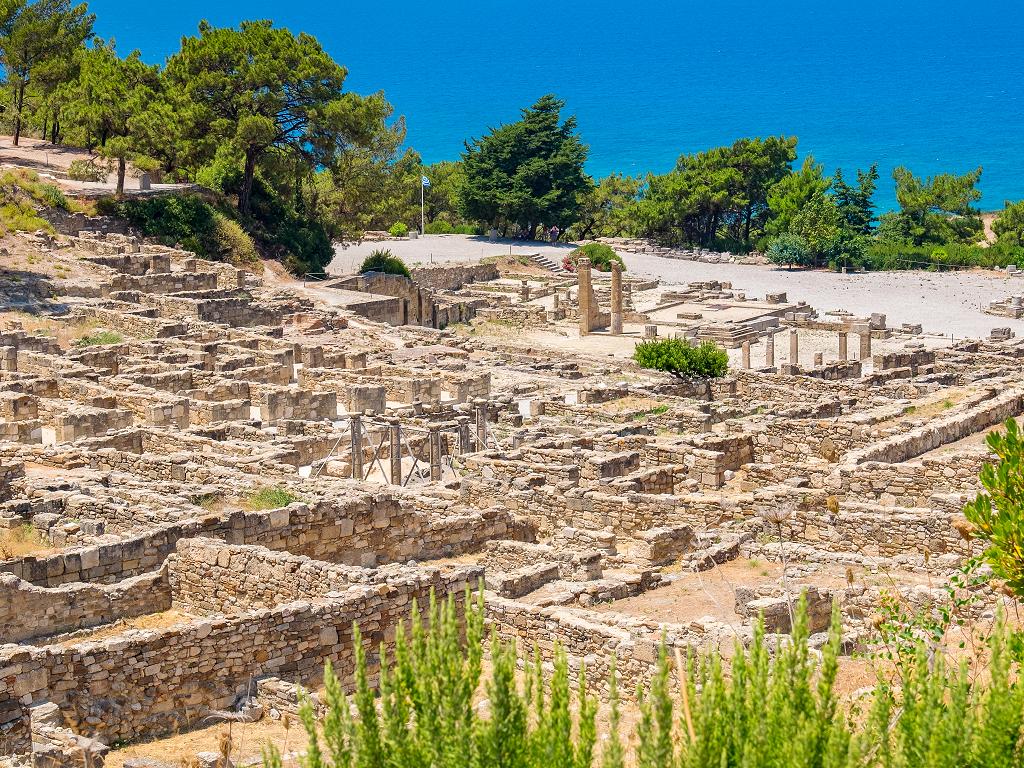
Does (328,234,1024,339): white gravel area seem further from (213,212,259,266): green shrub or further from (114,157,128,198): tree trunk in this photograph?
(114,157,128,198): tree trunk

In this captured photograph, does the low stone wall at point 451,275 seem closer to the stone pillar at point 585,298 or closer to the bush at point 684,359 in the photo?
the stone pillar at point 585,298

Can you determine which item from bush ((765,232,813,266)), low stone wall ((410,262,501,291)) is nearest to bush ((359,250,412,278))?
low stone wall ((410,262,501,291))

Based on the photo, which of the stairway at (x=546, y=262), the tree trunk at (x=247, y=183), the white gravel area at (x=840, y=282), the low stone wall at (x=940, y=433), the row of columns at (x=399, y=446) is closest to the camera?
the low stone wall at (x=940, y=433)

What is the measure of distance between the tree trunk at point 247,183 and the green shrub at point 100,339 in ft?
64.9

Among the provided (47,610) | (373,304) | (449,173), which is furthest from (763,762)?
(449,173)

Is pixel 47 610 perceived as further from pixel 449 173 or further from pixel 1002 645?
pixel 449 173

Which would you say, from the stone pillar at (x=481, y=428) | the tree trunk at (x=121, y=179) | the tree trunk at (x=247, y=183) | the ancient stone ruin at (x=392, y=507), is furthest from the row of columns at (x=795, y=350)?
the tree trunk at (x=121, y=179)

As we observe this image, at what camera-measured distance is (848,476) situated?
2291cm

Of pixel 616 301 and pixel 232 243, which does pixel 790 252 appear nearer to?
pixel 616 301

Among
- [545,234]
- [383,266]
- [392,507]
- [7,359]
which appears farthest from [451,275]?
[392,507]

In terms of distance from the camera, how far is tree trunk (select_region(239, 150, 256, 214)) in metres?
59.3

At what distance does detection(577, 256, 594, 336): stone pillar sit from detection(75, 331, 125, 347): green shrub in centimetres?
2144

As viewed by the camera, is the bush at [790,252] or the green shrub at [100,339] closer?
the green shrub at [100,339]

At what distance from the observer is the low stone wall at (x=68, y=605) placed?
15602 millimetres
